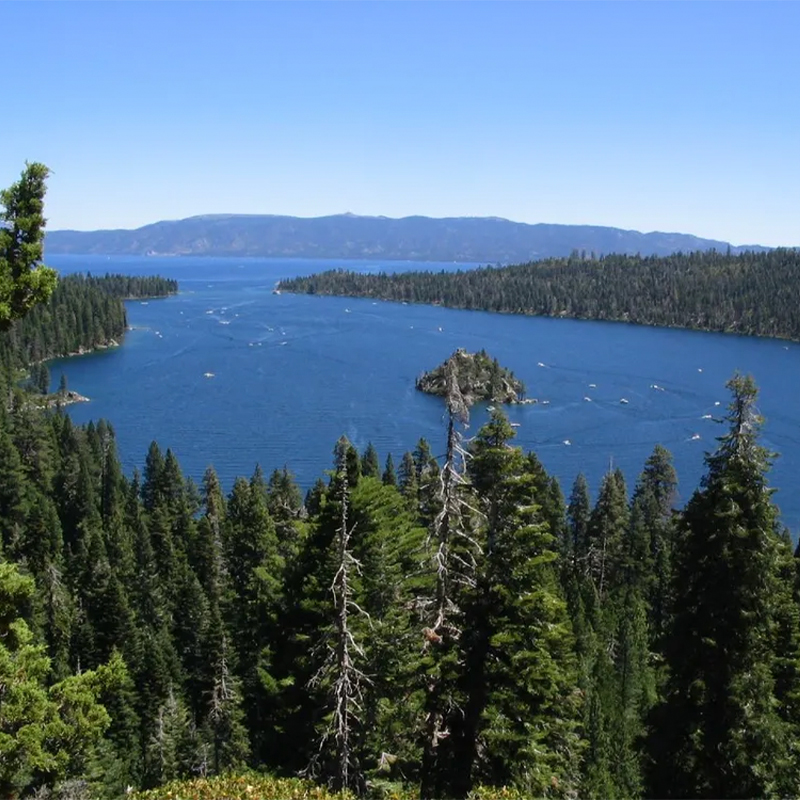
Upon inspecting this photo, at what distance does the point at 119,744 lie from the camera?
3425 centimetres

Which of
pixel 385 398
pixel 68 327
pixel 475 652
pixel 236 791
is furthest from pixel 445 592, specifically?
pixel 68 327

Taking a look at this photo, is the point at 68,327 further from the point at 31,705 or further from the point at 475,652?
the point at 31,705

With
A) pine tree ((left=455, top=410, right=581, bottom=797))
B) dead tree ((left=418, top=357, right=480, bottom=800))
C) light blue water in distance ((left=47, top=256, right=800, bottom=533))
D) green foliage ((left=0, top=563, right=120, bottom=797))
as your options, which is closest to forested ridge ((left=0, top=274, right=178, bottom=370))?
light blue water in distance ((left=47, top=256, right=800, bottom=533))

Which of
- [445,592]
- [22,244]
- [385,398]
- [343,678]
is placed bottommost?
[385,398]

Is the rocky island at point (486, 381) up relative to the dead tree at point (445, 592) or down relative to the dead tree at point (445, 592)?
down

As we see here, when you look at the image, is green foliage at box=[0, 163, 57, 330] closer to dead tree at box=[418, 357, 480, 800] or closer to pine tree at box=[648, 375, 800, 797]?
dead tree at box=[418, 357, 480, 800]

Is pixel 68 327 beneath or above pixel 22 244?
beneath

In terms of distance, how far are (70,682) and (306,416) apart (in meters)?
101

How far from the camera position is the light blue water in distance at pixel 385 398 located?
307ft

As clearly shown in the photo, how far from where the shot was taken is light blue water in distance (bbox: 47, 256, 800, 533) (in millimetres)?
93500

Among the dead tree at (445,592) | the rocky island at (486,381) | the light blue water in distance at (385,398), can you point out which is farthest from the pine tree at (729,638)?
the rocky island at (486,381)

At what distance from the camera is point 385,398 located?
12294cm

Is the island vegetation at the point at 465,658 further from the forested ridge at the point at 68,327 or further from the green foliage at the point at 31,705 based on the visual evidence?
the forested ridge at the point at 68,327

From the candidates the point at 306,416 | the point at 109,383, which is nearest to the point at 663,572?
the point at 306,416
